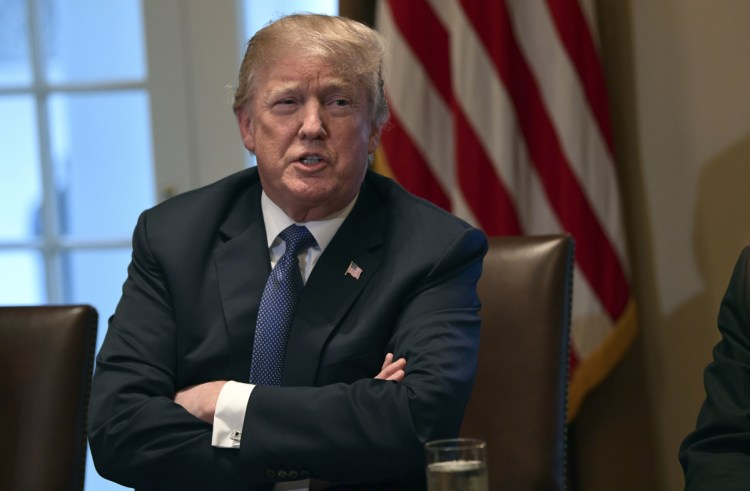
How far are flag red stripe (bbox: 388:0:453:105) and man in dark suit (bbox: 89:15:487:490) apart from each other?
36.6 inches

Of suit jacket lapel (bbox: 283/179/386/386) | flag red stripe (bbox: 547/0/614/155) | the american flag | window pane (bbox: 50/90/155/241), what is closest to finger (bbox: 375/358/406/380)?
suit jacket lapel (bbox: 283/179/386/386)

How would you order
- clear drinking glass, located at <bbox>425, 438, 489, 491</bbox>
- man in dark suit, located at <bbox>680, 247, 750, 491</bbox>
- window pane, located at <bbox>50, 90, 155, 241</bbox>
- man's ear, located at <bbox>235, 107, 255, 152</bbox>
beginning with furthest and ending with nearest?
window pane, located at <bbox>50, 90, 155, 241</bbox> < man's ear, located at <bbox>235, 107, 255, 152</bbox> < man in dark suit, located at <bbox>680, 247, 750, 491</bbox> < clear drinking glass, located at <bbox>425, 438, 489, 491</bbox>

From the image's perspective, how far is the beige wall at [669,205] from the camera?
326 cm

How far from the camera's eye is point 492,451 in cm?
228

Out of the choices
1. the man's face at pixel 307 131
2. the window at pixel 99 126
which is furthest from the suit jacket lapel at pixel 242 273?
the window at pixel 99 126

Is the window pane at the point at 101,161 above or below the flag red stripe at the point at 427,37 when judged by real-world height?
below

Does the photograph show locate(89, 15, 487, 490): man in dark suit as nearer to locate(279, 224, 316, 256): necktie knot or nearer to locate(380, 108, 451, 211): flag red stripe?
locate(279, 224, 316, 256): necktie knot

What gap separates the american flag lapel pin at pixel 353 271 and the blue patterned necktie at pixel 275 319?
10cm

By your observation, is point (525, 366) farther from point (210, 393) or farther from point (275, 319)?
point (210, 393)

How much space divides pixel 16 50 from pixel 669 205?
2450mm

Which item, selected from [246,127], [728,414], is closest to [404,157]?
[246,127]

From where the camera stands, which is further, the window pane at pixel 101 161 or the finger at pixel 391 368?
the window pane at pixel 101 161

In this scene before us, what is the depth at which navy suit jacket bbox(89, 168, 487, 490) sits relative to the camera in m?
1.99

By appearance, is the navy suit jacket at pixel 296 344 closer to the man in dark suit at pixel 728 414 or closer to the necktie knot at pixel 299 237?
the necktie knot at pixel 299 237
